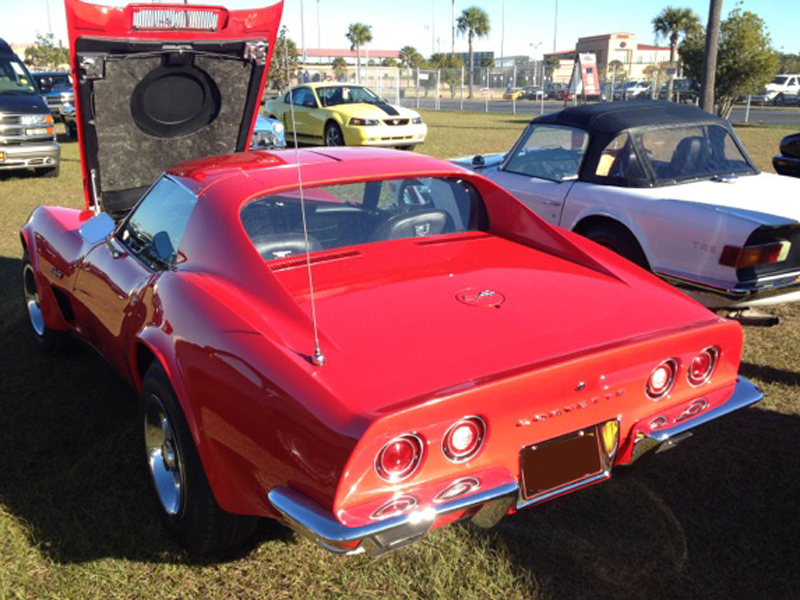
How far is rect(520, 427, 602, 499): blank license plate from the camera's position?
7.38 ft

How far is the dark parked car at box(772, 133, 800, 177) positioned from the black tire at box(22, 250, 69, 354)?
6.72 metres

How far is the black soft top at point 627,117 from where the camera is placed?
546 cm

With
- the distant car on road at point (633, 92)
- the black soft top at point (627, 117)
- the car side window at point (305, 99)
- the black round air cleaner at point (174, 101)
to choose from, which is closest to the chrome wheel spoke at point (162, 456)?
the black round air cleaner at point (174, 101)

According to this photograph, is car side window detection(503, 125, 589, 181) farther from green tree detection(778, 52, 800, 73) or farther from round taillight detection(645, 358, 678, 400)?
green tree detection(778, 52, 800, 73)

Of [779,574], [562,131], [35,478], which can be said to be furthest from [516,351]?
[562,131]

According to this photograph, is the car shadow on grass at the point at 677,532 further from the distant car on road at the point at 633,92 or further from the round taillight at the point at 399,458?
the distant car on road at the point at 633,92

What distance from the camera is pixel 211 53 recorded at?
4840mm

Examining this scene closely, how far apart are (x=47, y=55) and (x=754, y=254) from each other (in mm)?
89648

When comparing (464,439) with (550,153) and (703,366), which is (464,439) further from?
(550,153)

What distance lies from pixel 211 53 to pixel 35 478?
2943 millimetres

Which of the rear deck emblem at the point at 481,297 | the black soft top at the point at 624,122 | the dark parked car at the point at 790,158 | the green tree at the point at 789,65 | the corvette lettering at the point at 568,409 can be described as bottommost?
the corvette lettering at the point at 568,409

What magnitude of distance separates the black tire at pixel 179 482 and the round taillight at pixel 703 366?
1654mm

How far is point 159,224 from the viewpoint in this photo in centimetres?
318

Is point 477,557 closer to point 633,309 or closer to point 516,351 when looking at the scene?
point 516,351
